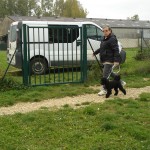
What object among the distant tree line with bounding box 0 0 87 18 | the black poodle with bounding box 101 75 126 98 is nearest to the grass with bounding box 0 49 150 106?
the black poodle with bounding box 101 75 126 98

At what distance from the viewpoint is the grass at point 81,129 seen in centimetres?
492

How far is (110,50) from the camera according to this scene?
8547 mm

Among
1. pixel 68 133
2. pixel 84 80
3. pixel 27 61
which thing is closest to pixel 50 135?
pixel 68 133

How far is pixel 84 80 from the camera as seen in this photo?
35.3ft

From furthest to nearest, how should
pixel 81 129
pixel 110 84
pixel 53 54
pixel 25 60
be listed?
pixel 53 54
pixel 25 60
pixel 110 84
pixel 81 129

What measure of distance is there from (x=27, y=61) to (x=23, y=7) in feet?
230

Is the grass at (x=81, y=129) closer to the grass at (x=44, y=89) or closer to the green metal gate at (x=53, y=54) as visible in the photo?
the grass at (x=44, y=89)

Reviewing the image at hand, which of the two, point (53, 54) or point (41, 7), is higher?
point (41, 7)

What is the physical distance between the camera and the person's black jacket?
332 inches

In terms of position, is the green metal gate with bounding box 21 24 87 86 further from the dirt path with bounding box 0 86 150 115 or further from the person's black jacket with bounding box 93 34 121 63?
the person's black jacket with bounding box 93 34 121 63

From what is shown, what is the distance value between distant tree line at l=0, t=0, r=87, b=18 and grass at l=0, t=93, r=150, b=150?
Result: 67.3m

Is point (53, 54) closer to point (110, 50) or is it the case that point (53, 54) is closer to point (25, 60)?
point (25, 60)

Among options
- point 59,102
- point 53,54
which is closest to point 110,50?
point 59,102

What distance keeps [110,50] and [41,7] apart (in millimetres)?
75004
